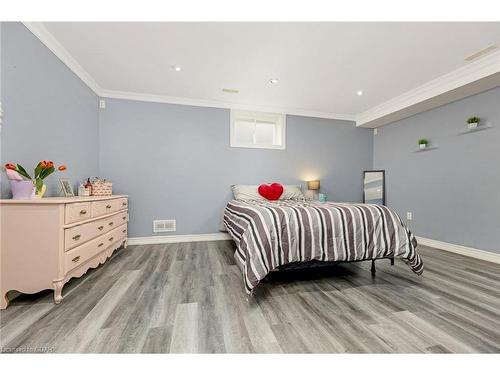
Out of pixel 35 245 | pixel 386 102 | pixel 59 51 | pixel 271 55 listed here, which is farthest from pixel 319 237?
pixel 59 51

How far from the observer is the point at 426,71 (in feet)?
8.47

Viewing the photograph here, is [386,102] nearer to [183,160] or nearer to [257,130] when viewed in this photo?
[257,130]

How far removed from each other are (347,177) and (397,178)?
85cm

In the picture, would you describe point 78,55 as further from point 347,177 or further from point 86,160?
point 347,177

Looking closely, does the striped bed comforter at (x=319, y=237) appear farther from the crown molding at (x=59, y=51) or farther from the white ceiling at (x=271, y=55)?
the crown molding at (x=59, y=51)

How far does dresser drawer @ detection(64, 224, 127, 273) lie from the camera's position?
5.17ft

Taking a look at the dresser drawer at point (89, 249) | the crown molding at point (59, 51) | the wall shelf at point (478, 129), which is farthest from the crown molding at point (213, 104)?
the dresser drawer at point (89, 249)

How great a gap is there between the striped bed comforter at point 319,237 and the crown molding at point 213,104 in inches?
92.7

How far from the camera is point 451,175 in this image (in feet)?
9.90

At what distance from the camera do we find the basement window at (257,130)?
3.71 m

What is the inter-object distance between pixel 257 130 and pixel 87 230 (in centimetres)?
300

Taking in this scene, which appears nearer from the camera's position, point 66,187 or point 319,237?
point 319,237

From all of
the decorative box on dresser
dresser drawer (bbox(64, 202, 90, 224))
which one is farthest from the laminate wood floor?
dresser drawer (bbox(64, 202, 90, 224))

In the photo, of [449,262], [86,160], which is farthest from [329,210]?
[86,160]
